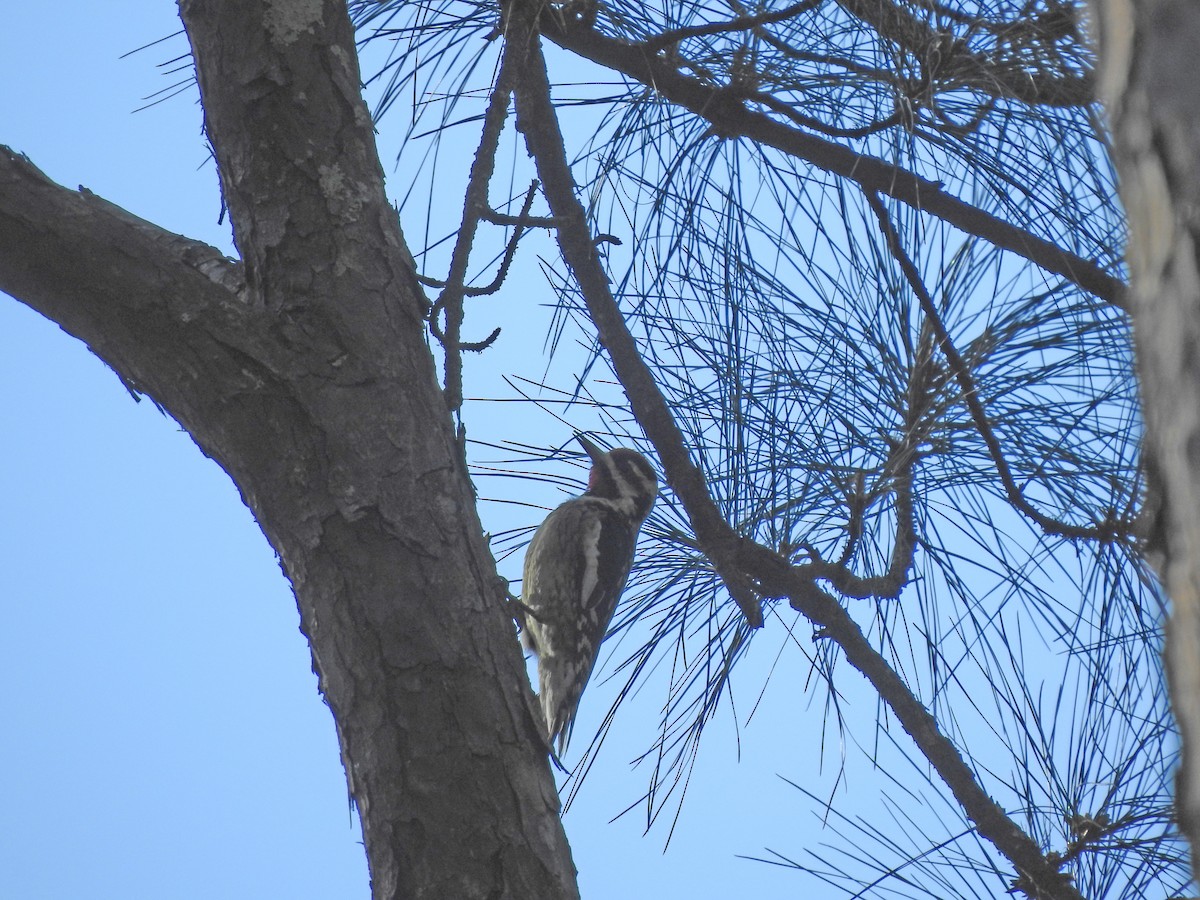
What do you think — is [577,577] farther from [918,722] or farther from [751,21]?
[751,21]

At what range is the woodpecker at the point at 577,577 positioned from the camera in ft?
11.4

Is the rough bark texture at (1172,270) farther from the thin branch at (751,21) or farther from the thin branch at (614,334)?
the thin branch at (614,334)

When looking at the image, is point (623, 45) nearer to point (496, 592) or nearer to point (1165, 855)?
point (496, 592)

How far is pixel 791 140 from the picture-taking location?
6.27ft

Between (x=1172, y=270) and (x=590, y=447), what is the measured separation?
235cm

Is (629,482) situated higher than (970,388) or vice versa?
(629,482)

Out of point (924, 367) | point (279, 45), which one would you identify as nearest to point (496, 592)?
point (279, 45)

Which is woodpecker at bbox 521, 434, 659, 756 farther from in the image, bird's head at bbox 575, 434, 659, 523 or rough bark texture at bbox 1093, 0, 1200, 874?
rough bark texture at bbox 1093, 0, 1200, 874

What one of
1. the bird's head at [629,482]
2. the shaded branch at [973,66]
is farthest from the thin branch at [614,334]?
the bird's head at [629,482]

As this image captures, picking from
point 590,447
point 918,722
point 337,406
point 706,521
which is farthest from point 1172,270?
point 590,447

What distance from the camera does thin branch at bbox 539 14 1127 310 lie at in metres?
1.82

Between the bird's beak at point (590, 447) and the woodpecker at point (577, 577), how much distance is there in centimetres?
50

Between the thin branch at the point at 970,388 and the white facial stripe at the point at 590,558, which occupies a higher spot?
the white facial stripe at the point at 590,558

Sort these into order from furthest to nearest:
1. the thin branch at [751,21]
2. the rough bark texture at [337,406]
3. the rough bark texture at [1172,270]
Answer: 1. the thin branch at [751,21]
2. the rough bark texture at [337,406]
3. the rough bark texture at [1172,270]
